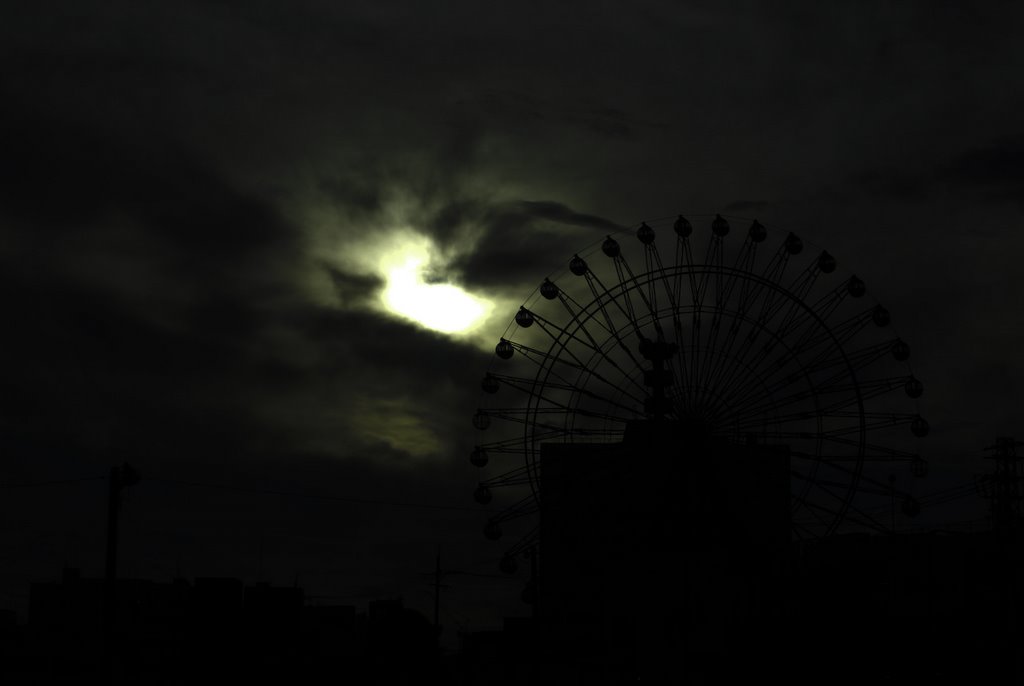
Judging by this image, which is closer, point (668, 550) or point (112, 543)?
point (112, 543)

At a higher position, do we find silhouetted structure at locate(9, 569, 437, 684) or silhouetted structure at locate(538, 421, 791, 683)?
silhouetted structure at locate(538, 421, 791, 683)

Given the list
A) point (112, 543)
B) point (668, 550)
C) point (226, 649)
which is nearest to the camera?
point (112, 543)

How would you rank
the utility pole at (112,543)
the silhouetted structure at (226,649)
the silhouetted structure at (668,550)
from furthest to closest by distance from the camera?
the silhouetted structure at (226,649) < the silhouetted structure at (668,550) < the utility pole at (112,543)

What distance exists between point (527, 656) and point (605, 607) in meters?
8.16

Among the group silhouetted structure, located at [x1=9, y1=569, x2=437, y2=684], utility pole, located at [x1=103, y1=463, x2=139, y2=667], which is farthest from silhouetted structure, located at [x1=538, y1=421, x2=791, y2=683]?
utility pole, located at [x1=103, y1=463, x2=139, y2=667]

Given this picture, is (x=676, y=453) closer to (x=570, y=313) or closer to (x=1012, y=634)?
(x=570, y=313)

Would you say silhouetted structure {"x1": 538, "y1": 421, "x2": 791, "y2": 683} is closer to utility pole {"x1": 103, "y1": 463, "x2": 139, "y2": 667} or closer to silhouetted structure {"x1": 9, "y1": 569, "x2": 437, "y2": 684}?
silhouetted structure {"x1": 9, "y1": 569, "x2": 437, "y2": 684}

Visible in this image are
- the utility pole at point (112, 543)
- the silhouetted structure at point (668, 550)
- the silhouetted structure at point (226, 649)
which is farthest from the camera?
the silhouetted structure at point (226, 649)

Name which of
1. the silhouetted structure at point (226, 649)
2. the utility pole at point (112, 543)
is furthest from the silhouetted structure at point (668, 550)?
the utility pole at point (112, 543)

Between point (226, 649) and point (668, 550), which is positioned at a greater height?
point (668, 550)

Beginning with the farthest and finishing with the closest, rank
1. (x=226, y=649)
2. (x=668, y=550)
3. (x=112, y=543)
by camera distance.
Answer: (x=226, y=649) → (x=668, y=550) → (x=112, y=543)

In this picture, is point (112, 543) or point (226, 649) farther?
point (226, 649)

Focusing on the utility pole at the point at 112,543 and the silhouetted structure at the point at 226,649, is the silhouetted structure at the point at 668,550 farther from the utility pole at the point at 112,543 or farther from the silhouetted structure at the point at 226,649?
the utility pole at the point at 112,543

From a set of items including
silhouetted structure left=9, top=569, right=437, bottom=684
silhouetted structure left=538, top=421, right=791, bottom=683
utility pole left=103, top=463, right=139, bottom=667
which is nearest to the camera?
utility pole left=103, top=463, right=139, bottom=667
